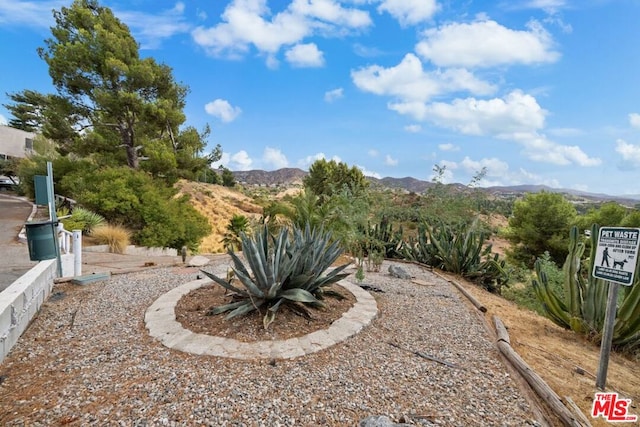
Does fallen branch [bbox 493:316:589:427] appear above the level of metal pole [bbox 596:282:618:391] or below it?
below

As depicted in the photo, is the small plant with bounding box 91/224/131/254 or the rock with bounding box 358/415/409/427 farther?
the small plant with bounding box 91/224/131/254

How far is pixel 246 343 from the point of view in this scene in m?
2.75

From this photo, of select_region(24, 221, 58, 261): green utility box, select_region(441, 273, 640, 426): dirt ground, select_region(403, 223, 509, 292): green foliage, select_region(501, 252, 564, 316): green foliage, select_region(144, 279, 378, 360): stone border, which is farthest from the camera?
select_region(403, 223, 509, 292): green foliage

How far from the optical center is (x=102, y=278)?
198 inches

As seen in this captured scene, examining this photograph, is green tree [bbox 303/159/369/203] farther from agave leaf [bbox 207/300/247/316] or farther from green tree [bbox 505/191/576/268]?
agave leaf [bbox 207/300/247/316]

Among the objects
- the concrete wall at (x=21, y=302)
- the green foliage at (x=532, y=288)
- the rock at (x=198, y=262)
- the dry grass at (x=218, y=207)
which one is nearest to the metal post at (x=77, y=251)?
the concrete wall at (x=21, y=302)

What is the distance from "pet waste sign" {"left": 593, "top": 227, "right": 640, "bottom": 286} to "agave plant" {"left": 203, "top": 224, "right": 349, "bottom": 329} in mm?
2395

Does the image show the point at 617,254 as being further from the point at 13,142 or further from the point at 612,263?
the point at 13,142

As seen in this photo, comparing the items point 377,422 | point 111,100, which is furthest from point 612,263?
point 111,100

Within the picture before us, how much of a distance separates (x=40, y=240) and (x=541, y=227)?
15260 millimetres

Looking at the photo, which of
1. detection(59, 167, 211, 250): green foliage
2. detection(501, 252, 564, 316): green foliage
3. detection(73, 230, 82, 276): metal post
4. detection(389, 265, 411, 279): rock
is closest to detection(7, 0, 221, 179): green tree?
detection(59, 167, 211, 250): green foliage

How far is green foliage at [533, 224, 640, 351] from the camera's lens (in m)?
3.12

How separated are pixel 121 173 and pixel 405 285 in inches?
390

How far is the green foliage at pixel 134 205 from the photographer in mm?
9672
